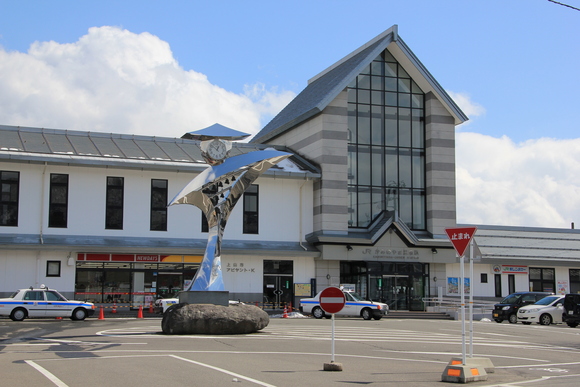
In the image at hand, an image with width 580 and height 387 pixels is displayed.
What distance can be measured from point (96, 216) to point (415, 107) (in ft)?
67.8

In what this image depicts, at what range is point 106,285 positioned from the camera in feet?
117

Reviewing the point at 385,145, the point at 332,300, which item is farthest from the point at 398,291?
the point at 332,300

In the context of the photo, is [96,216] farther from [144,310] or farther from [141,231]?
[144,310]

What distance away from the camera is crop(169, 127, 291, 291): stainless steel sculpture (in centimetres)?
2322

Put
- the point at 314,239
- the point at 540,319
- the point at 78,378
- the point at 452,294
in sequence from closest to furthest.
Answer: the point at 78,378
the point at 540,319
the point at 314,239
the point at 452,294

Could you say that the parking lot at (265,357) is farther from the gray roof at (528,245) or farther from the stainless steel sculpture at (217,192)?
the gray roof at (528,245)

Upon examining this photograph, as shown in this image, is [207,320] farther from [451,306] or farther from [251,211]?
[451,306]

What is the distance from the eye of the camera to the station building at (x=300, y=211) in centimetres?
3525

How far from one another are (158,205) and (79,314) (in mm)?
9427

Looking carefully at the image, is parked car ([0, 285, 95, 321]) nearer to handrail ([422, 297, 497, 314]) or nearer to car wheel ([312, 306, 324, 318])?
car wheel ([312, 306, 324, 318])

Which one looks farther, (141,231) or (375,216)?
(375,216)

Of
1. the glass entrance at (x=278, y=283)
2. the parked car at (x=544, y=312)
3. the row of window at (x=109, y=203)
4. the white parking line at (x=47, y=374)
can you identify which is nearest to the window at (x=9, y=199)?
the row of window at (x=109, y=203)

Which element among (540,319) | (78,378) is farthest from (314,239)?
(78,378)

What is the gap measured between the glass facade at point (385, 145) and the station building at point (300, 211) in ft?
0.24
